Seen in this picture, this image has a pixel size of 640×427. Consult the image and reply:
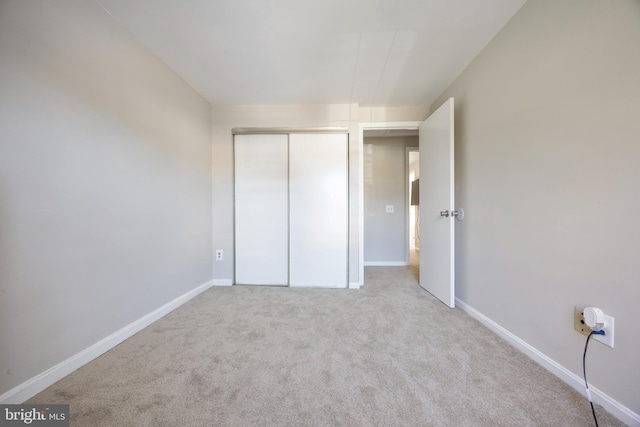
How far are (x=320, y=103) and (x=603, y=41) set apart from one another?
85.3 inches

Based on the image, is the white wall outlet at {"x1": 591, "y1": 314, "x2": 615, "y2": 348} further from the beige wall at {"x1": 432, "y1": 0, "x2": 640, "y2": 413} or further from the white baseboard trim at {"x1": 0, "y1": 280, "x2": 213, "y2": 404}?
the white baseboard trim at {"x1": 0, "y1": 280, "x2": 213, "y2": 404}

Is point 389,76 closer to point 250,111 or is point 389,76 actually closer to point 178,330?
point 250,111

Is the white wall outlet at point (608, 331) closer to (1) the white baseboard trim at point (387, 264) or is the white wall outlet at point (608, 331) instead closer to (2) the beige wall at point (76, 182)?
(2) the beige wall at point (76, 182)

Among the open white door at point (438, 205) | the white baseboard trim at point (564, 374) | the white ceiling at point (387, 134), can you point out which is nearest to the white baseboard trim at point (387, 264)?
the open white door at point (438, 205)

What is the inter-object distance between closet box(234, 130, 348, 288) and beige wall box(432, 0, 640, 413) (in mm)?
1414

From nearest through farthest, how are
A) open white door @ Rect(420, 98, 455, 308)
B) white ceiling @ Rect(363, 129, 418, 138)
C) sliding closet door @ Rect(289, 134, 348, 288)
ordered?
1. open white door @ Rect(420, 98, 455, 308)
2. sliding closet door @ Rect(289, 134, 348, 288)
3. white ceiling @ Rect(363, 129, 418, 138)

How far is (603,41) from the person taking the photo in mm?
Answer: 967

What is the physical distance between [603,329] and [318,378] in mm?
1345

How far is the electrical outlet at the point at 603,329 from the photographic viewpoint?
0.93 m

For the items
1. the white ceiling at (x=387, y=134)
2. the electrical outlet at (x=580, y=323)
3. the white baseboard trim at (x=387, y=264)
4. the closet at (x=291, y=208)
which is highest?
the white ceiling at (x=387, y=134)

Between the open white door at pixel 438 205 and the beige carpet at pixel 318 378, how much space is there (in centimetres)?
40

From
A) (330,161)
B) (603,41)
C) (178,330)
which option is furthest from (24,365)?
(603,41)

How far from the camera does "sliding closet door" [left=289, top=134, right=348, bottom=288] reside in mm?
2619

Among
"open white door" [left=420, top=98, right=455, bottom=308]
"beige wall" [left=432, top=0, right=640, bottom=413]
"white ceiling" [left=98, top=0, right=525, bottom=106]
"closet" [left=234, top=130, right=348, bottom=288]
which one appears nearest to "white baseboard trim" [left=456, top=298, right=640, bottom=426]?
"beige wall" [left=432, top=0, right=640, bottom=413]
